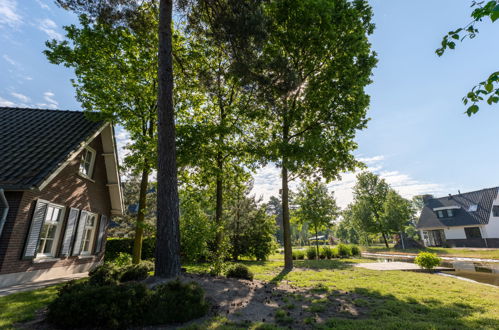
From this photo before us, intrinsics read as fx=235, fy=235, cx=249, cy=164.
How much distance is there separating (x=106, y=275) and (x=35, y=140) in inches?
310

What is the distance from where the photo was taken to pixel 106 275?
24.8 ft

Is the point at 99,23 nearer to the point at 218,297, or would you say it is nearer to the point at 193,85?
the point at 193,85

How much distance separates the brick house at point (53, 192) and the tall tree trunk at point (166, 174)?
5.01 m

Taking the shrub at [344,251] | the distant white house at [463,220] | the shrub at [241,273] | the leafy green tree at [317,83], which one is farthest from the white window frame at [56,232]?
the distant white house at [463,220]

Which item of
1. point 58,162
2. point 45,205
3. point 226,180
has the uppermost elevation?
point 226,180

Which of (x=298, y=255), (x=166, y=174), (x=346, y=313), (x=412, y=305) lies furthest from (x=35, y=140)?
(x=298, y=255)

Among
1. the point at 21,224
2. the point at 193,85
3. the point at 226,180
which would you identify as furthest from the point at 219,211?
the point at 21,224

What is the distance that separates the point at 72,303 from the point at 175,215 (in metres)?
2.98

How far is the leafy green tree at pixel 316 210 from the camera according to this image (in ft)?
79.3

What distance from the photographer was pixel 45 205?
9672 mm

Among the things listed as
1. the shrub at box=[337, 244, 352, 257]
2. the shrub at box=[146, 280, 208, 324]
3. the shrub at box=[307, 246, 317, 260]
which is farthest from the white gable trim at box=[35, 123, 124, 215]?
the shrub at box=[337, 244, 352, 257]

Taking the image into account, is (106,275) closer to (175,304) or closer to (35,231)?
(175,304)

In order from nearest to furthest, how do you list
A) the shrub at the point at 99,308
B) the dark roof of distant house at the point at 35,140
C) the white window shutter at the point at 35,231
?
the shrub at the point at 99,308 < the dark roof of distant house at the point at 35,140 < the white window shutter at the point at 35,231

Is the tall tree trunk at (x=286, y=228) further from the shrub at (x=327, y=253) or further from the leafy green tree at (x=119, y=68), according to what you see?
the shrub at (x=327, y=253)
